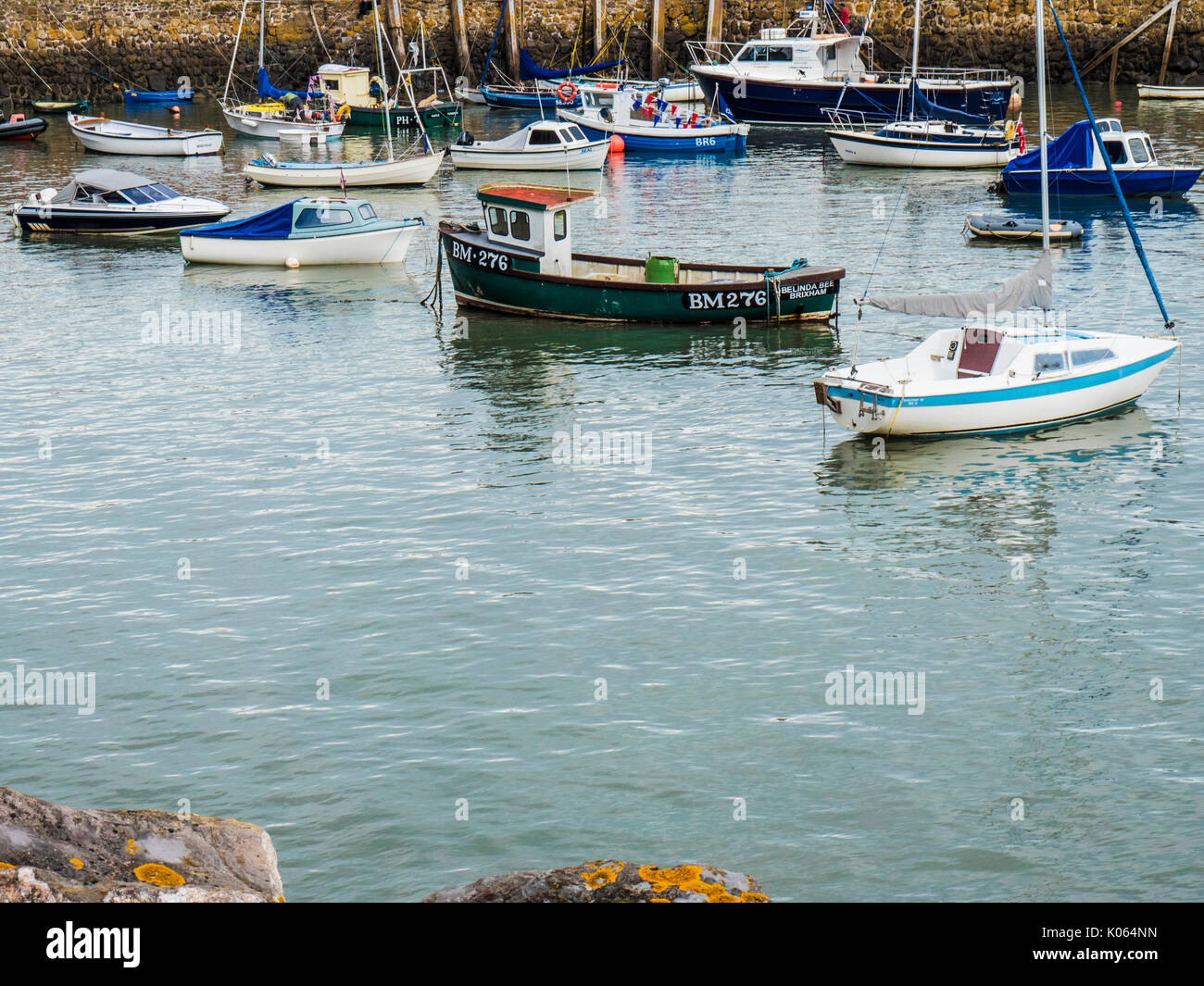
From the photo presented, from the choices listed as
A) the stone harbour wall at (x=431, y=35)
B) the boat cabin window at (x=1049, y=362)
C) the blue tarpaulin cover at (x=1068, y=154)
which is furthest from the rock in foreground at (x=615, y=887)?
the stone harbour wall at (x=431, y=35)

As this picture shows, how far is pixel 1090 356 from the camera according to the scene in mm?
24156

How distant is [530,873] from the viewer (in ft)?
21.7

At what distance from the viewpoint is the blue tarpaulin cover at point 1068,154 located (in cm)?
4553

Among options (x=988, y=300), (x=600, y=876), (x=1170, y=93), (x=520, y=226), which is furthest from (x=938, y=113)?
(x=600, y=876)

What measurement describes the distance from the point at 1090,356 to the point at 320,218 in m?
23.0

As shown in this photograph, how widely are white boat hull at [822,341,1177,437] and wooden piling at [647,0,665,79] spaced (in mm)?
60601

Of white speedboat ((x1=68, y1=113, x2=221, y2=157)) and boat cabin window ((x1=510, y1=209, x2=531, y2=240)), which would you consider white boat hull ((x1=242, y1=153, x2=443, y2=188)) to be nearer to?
white speedboat ((x1=68, y1=113, x2=221, y2=157))

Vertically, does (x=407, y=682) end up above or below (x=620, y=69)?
below

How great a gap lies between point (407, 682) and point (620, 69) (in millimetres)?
69234

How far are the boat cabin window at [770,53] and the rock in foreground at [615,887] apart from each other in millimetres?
66941

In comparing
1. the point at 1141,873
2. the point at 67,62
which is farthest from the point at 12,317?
the point at 67,62

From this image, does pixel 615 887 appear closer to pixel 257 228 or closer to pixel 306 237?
pixel 306 237

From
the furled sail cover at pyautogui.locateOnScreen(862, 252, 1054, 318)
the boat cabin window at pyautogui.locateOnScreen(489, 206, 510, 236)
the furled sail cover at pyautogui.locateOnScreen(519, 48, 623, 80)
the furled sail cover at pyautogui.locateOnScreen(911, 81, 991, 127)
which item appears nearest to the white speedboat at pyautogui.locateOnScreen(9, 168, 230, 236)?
the boat cabin window at pyautogui.locateOnScreen(489, 206, 510, 236)

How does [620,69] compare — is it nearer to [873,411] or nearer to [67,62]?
[67,62]
